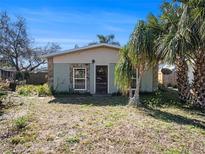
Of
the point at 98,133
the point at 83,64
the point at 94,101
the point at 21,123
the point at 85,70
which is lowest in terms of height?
the point at 98,133

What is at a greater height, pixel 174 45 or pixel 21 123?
pixel 174 45

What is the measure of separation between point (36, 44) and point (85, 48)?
19.6m

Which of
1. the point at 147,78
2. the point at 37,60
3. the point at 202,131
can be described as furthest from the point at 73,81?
the point at 37,60

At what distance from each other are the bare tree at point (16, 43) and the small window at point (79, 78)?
15.2m

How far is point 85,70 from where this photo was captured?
60.4 ft

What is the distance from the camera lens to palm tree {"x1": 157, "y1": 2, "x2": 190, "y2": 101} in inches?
444

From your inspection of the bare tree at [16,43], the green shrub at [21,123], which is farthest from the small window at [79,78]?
the bare tree at [16,43]

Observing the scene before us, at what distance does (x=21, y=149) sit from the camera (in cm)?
678

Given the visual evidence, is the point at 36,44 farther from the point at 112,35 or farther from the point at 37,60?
the point at 112,35

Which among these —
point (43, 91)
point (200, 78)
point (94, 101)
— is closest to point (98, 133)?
point (94, 101)

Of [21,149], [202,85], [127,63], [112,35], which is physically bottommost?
[21,149]

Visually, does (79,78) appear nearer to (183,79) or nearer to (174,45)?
(183,79)

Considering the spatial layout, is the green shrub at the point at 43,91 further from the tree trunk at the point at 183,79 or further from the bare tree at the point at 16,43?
the bare tree at the point at 16,43

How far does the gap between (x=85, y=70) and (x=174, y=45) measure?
8277 mm
